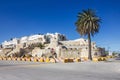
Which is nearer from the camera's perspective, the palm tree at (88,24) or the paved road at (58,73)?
the paved road at (58,73)

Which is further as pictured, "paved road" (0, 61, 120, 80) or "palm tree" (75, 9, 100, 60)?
"palm tree" (75, 9, 100, 60)

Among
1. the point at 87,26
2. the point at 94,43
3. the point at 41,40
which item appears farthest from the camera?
the point at 41,40

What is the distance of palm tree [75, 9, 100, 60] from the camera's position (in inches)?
1996

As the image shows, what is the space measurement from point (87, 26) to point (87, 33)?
5.85ft

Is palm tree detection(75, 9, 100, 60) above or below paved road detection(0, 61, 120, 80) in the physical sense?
above

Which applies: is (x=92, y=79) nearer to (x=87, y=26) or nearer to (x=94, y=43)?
(x=87, y=26)

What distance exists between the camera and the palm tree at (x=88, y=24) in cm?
5069

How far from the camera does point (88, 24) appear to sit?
50.8 m

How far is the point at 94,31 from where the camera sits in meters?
51.1

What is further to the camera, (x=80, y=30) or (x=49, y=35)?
(x=49, y=35)

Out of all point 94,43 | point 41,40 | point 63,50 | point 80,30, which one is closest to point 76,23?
point 80,30

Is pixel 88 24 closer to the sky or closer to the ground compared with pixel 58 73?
closer to the sky

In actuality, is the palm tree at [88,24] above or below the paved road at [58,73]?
above

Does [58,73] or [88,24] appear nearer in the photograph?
[58,73]
